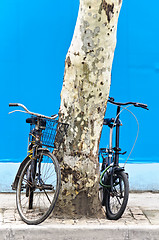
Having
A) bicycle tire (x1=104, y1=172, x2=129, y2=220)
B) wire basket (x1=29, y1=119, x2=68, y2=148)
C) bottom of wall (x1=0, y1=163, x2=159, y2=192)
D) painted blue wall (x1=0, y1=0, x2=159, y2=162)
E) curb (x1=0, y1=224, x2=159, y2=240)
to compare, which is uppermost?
A: painted blue wall (x1=0, y1=0, x2=159, y2=162)

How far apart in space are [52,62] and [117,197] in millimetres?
2409

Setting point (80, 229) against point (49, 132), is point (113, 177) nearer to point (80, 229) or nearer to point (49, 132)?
point (80, 229)

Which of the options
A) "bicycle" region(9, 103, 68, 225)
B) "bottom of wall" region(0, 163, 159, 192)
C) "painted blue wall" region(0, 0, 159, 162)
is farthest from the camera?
"bottom of wall" region(0, 163, 159, 192)

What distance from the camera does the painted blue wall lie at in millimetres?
7188

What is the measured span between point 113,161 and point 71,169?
0.56 meters

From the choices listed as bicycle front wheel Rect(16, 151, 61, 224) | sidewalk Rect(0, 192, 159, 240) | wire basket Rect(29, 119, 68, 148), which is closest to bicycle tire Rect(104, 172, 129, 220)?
sidewalk Rect(0, 192, 159, 240)

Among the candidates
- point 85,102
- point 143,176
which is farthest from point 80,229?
point 143,176

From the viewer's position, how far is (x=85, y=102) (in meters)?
5.55

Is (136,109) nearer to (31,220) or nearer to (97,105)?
(97,105)

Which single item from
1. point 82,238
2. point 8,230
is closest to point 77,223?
point 82,238

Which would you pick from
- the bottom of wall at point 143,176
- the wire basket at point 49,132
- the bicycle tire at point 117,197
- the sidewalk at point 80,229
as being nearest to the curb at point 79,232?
the sidewalk at point 80,229

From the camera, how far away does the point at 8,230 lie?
510 centimetres

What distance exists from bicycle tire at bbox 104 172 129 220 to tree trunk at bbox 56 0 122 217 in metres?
0.19

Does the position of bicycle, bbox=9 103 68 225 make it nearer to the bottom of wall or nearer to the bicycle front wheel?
the bicycle front wheel
